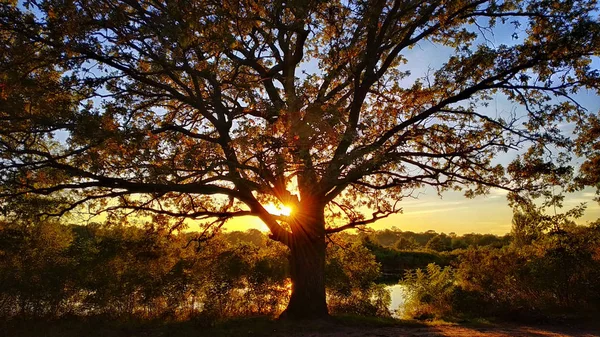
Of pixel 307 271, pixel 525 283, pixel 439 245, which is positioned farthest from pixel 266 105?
pixel 439 245

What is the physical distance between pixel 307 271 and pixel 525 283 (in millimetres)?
7901

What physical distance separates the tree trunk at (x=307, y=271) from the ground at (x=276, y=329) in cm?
55

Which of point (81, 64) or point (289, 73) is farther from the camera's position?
point (289, 73)

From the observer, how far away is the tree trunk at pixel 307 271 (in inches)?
428

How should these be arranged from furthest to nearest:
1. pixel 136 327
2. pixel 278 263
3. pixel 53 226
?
pixel 278 263
pixel 53 226
pixel 136 327

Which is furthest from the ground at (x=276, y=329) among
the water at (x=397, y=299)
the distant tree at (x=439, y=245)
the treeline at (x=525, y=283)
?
the distant tree at (x=439, y=245)

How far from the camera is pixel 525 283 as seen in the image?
1337cm

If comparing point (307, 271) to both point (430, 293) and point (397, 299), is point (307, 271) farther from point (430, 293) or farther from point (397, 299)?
point (397, 299)

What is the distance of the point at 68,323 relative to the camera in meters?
10.2

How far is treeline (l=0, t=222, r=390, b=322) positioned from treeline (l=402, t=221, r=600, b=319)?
6.51 feet

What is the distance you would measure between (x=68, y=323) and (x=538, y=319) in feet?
42.0

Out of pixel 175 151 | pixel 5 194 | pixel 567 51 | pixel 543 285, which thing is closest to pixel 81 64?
pixel 175 151

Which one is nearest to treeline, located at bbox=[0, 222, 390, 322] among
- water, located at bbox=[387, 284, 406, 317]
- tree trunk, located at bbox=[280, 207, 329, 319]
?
tree trunk, located at bbox=[280, 207, 329, 319]

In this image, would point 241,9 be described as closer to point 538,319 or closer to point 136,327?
point 136,327
